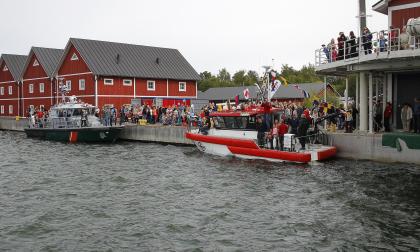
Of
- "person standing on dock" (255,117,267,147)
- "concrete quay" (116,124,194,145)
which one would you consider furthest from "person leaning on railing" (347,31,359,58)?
"concrete quay" (116,124,194,145)

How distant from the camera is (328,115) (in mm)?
25750

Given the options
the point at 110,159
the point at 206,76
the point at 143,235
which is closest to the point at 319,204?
the point at 143,235

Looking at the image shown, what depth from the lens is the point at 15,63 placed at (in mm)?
62531

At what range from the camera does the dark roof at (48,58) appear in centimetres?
5453

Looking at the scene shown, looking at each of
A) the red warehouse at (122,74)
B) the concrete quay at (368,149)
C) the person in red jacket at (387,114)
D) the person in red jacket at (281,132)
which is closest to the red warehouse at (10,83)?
the red warehouse at (122,74)

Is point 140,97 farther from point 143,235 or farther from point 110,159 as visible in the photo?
point 143,235

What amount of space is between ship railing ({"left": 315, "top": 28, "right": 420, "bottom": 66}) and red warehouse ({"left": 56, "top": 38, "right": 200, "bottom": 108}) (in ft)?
82.0

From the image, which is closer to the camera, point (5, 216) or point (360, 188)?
point (5, 216)

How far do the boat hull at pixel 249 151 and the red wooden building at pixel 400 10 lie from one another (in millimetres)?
7613

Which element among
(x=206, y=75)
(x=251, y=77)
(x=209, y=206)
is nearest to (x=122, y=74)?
(x=209, y=206)

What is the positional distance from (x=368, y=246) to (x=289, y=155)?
10.9 metres

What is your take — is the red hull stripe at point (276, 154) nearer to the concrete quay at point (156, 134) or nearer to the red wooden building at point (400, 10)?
the concrete quay at point (156, 134)

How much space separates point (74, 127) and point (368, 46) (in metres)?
21.6

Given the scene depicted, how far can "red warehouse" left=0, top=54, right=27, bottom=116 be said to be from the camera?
60.2m
